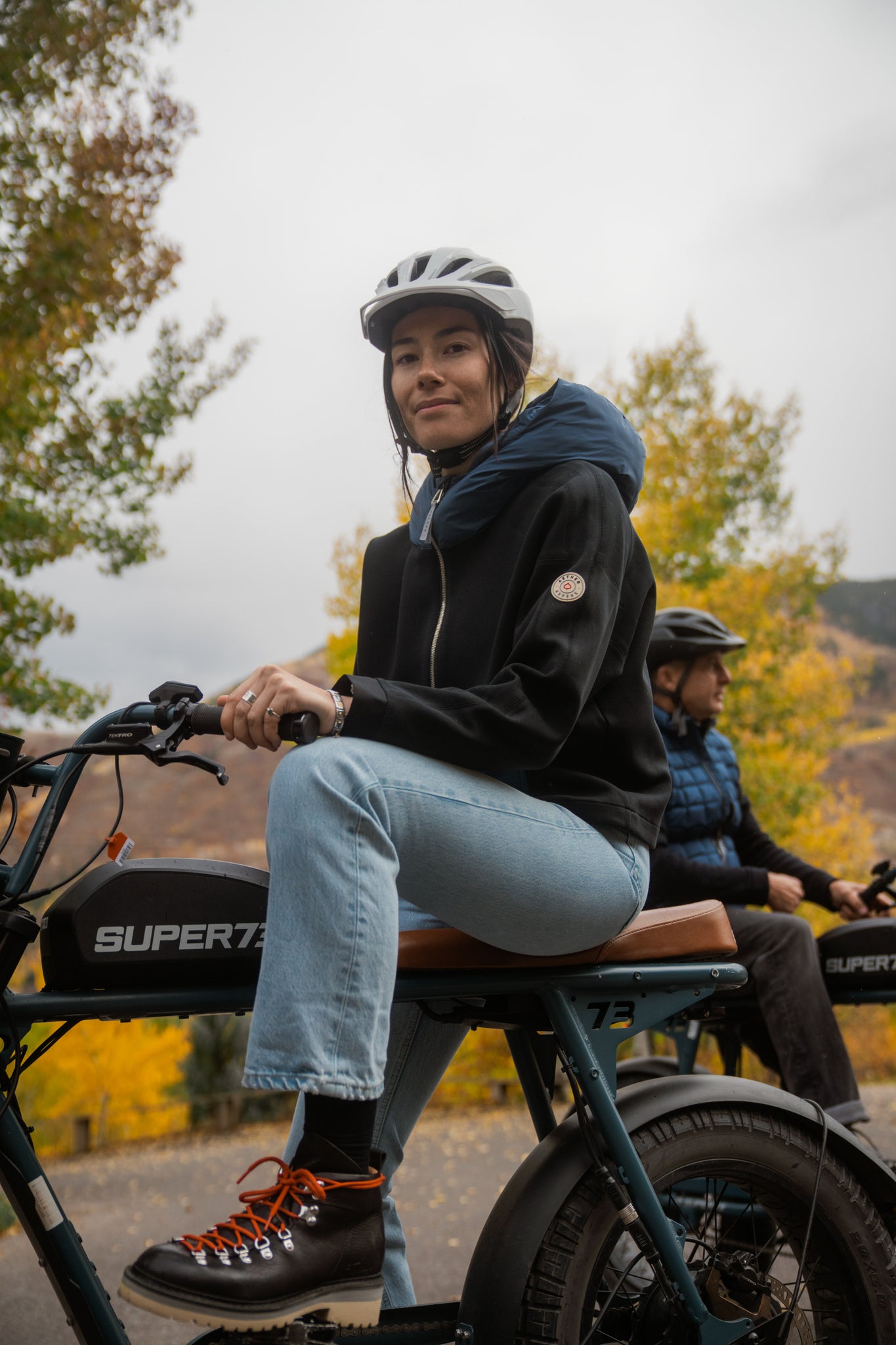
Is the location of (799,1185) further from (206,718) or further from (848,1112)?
(206,718)

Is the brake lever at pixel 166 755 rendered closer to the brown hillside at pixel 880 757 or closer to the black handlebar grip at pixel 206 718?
the black handlebar grip at pixel 206 718

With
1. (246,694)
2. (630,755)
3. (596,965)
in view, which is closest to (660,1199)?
(596,965)

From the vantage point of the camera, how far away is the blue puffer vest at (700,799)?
13.4ft

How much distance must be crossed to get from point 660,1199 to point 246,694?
1.30 m

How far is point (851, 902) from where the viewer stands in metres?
4.00

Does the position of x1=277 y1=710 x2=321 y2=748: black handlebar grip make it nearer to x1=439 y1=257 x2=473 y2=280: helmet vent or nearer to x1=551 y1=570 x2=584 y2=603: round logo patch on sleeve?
x1=551 y1=570 x2=584 y2=603: round logo patch on sleeve

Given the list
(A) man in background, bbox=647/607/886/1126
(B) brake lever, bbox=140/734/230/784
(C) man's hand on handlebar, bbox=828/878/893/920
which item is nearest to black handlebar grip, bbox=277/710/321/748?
(B) brake lever, bbox=140/734/230/784

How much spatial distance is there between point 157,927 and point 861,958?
8.39 ft

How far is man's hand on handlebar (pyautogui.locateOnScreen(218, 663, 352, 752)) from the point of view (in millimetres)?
1665

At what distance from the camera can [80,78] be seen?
8.13 meters

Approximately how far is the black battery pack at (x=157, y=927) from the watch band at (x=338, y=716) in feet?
0.87

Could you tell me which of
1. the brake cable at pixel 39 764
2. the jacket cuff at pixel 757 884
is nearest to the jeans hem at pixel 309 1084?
the brake cable at pixel 39 764

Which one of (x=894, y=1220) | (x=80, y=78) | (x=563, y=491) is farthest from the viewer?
(x=80, y=78)

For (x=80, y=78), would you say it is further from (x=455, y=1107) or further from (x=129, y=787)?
(x=129, y=787)
